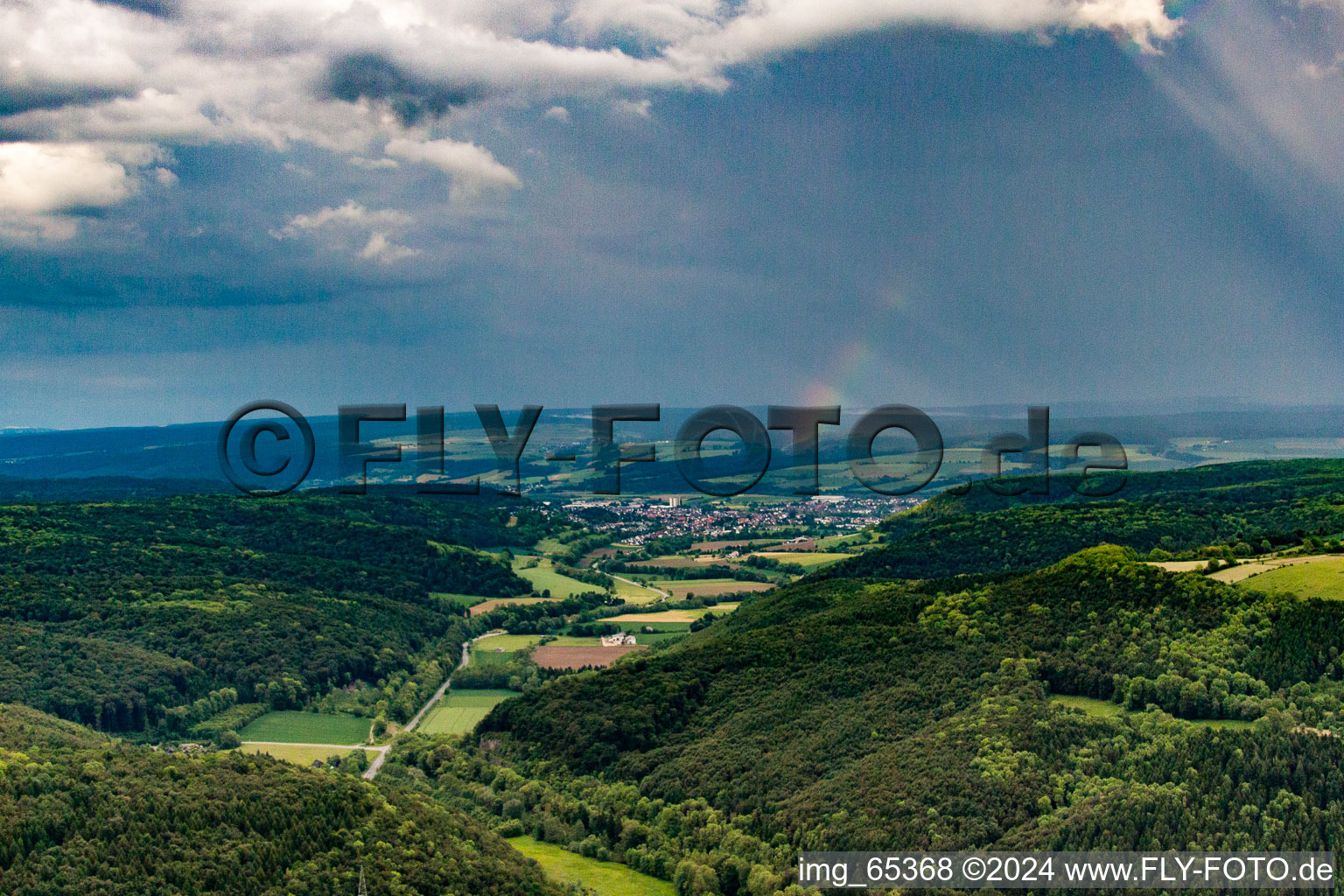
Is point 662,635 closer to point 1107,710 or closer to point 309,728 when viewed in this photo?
point 309,728

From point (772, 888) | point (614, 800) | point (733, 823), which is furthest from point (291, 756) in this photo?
point (772, 888)

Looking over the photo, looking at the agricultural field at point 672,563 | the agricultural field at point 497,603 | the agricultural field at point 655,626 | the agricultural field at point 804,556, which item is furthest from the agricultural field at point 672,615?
the agricultural field at point 672,563

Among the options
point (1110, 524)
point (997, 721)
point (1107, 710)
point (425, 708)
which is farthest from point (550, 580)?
point (1107, 710)

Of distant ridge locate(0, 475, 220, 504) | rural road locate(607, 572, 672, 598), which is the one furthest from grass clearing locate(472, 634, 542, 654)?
distant ridge locate(0, 475, 220, 504)

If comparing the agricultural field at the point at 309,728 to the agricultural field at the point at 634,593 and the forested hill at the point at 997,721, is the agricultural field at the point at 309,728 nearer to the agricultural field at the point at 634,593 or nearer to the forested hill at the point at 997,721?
the forested hill at the point at 997,721

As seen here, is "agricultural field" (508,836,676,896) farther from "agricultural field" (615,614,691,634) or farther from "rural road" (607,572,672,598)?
"rural road" (607,572,672,598)

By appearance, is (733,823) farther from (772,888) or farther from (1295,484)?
(1295,484)
